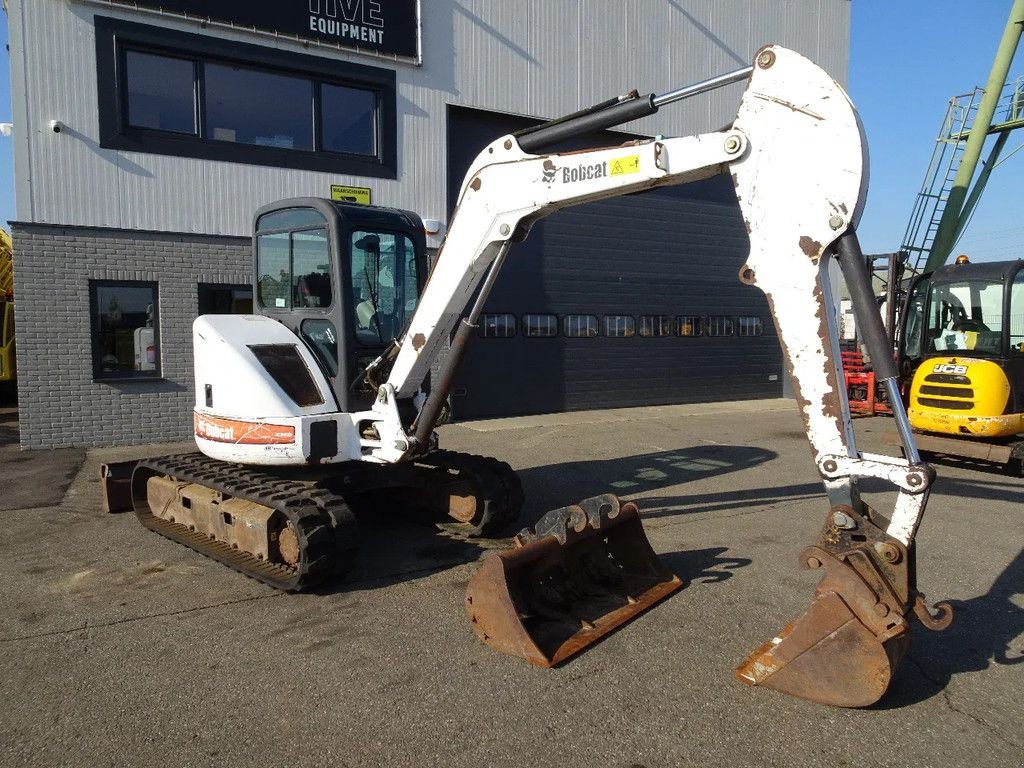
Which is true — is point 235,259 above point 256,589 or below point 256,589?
above

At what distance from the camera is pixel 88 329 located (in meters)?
11.1

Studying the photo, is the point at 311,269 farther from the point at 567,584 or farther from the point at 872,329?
the point at 872,329

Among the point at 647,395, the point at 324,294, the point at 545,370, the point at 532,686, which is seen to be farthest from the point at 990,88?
the point at 532,686

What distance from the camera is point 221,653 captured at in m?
4.37

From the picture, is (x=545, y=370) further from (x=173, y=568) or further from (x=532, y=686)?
(x=532, y=686)

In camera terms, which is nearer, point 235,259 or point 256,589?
point 256,589

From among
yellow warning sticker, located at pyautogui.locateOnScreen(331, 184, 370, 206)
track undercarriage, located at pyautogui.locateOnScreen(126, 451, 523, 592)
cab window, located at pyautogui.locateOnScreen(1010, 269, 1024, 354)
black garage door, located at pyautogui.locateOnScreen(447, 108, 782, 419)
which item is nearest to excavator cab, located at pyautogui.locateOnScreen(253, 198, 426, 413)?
track undercarriage, located at pyautogui.locateOnScreen(126, 451, 523, 592)

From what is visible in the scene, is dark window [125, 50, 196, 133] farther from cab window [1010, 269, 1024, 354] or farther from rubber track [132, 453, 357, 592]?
cab window [1010, 269, 1024, 354]

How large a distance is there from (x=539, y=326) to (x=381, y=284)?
31.2 ft

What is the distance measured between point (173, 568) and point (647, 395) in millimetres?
12698

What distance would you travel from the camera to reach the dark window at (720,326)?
59.7 ft

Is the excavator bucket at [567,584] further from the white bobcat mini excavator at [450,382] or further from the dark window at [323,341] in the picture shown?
the dark window at [323,341]

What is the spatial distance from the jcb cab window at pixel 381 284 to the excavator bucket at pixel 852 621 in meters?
3.72

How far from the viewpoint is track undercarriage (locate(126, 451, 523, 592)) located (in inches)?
206
